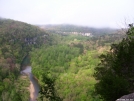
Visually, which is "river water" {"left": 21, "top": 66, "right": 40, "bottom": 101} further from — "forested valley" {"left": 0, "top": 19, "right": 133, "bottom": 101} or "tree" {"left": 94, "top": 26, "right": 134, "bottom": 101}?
"tree" {"left": 94, "top": 26, "right": 134, "bottom": 101}

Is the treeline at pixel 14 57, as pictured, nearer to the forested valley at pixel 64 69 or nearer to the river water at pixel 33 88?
the forested valley at pixel 64 69

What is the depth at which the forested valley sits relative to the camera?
1327 centimetres

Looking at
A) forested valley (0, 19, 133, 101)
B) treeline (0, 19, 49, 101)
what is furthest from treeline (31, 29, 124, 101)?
treeline (0, 19, 49, 101)

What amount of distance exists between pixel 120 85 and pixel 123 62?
2.66m

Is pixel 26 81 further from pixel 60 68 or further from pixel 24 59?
pixel 24 59

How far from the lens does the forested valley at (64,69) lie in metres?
13.3

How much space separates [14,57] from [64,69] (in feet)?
92.5

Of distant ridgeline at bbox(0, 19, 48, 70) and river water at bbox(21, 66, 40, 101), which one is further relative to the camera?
distant ridgeline at bbox(0, 19, 48, 70)

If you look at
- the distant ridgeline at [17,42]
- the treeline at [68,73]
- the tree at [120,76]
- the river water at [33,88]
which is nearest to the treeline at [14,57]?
the distant ridgeline at [17,42]

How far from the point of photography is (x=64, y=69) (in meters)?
66.8

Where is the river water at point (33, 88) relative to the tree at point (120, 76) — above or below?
below

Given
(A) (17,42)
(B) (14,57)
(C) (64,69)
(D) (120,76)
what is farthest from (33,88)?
(A) (17,42)

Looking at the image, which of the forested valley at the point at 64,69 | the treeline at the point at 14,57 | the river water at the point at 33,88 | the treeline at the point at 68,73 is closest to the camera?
the forested valley at the point at 64,69

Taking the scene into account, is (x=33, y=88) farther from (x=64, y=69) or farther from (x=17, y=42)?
(x=17, y=42)
